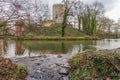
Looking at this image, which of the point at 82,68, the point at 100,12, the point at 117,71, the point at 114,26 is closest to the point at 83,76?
the point at 82,68

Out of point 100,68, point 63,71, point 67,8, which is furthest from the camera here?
point 67,8

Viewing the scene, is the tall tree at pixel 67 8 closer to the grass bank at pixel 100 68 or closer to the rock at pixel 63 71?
the rock at pixel 63 71

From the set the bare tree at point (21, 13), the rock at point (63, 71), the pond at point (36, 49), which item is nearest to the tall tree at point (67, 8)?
the pond at point (36, 49)

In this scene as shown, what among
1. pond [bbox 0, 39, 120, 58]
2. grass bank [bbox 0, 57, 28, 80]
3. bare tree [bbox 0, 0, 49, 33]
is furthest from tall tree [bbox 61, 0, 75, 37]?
bare tree [bbox 0, 0, 49, 33]

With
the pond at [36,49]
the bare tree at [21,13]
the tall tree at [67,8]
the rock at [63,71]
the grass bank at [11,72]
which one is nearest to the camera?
the grass bank at [11,72]

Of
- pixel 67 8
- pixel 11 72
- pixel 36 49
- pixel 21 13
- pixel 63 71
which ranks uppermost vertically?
pixel 67 8

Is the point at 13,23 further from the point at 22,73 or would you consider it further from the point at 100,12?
the point at 100,12

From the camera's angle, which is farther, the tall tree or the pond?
the tall tree

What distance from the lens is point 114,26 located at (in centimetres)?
5828

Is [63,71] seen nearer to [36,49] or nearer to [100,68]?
[100,68]

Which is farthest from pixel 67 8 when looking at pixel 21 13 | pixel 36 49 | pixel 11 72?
pixel 11 72

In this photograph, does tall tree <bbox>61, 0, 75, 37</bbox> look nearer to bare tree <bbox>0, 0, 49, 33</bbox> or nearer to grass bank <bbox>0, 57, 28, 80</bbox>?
grass bank <bbox>0, 57, 28, 80</bbox>

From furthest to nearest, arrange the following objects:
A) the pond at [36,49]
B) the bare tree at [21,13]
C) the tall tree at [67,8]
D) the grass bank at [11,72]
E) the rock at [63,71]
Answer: the tall tree at [67,8] < the pond at [36,49] < the rock at [63,71] < the bare tree at [21,13] < the grass bank at [11,72]

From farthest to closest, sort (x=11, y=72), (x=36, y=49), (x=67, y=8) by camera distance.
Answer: (x=67, y=8) < (x=36, y=49) < (x=11, y=72)
